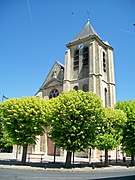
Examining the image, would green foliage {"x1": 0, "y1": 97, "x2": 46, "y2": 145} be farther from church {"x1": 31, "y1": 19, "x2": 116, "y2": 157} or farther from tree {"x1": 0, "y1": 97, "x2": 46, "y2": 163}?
church {"x1": 31, "y1": 19, "x2": 116, "y2": 157}

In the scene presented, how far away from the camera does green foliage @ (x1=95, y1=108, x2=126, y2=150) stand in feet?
65.2

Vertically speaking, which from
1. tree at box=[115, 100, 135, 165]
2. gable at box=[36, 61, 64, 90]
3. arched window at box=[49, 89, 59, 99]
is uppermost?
gable at box=[36, 61, 64, 90]

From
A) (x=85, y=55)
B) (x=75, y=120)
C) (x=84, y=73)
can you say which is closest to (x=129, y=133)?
(x=75, y=120)

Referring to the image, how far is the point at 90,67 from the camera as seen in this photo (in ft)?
119

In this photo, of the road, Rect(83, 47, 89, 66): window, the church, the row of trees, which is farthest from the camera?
Rect(83, 47, 89, 66): window

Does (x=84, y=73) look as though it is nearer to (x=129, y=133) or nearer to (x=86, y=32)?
(x=86, y=32)

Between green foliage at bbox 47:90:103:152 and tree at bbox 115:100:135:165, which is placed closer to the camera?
green foliage at bbox 47:90:103:152

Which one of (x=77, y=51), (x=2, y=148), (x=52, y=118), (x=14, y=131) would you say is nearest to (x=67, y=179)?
(x=52, y=118)

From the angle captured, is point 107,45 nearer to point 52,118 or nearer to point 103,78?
point 103,78

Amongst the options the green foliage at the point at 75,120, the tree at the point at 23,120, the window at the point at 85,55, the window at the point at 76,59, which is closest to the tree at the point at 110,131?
the green foliage at the point at 75,120

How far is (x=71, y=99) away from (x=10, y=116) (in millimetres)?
6261

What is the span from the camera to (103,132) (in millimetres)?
20750

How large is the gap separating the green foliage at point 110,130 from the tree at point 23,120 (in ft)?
19.6

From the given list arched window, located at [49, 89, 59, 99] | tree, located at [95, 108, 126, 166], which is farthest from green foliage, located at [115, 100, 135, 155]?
arched window, located at [49, 89, 59, 99]
